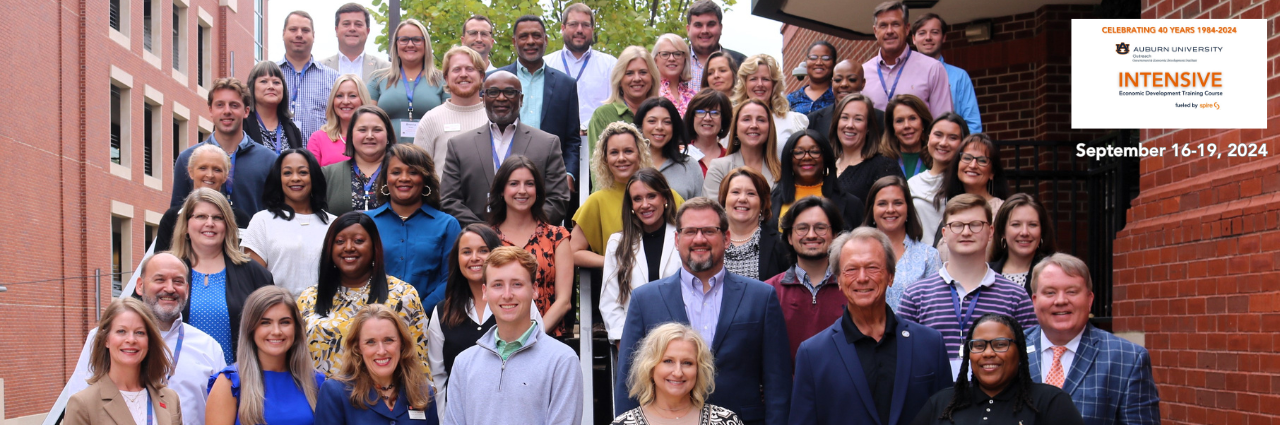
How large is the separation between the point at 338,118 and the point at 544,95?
1553 millimetres

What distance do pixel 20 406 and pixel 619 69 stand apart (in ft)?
54.8

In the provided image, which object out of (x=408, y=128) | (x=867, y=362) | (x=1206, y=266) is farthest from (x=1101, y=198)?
(x=408, y=128)

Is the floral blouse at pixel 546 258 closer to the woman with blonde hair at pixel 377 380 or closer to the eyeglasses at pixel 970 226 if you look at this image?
the woman with blonde hair at pixel 377 380

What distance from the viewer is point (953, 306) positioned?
529 cm

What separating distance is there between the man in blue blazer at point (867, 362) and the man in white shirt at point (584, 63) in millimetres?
5135

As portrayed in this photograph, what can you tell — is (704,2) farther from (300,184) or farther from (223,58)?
(223,58)

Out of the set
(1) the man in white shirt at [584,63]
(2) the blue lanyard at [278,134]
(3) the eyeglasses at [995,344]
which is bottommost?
(3) the eyeglasses at [995,344]

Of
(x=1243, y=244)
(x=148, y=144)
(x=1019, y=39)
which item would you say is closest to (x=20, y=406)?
(x=148, y=144)

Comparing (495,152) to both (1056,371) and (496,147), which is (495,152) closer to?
(496,147)

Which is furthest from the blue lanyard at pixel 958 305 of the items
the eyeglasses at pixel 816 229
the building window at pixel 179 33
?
the building window at pixel 179 33

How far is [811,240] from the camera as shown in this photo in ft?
18.7

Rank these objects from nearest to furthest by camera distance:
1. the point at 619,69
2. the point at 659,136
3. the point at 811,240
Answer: the point at 811,240
the point at 659,136
the point at 619,69

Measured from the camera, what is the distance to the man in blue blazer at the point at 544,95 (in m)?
8.67

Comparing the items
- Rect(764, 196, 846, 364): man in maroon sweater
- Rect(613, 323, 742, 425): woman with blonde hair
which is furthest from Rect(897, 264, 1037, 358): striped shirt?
Rect(613, 323, 742, 425): woman with blonde hair
